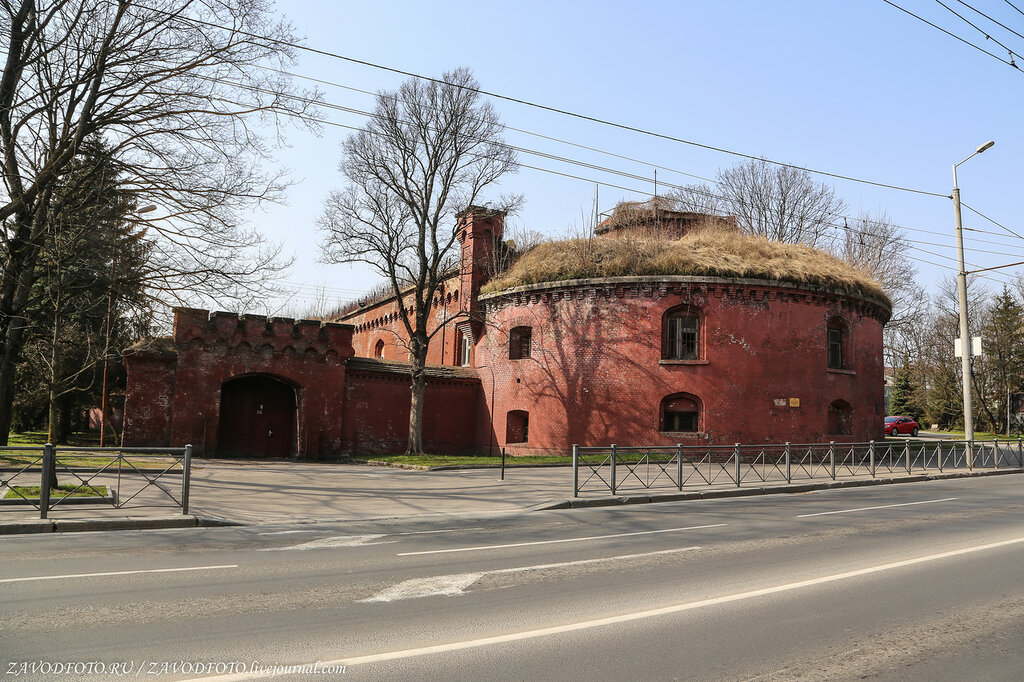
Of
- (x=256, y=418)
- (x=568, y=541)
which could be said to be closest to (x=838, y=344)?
(x=568, y=541)

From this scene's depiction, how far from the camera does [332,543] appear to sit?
968 centimetres

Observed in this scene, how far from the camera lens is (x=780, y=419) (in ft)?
83.9

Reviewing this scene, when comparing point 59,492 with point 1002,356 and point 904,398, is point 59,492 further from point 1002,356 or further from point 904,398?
point 904,398

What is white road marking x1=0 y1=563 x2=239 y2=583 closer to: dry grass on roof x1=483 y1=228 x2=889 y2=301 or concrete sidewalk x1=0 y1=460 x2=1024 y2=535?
concrete sidewalk x1=0 y1=460 x2=1024 y2=535

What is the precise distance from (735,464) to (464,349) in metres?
17.5

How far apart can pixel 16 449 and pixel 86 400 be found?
27.3m

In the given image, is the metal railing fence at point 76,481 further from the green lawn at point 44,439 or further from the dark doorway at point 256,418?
the green lawn at point 44,439

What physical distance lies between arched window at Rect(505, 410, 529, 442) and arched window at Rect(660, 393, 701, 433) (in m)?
5.91

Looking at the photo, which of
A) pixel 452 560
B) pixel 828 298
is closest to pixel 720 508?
pixel 452 560

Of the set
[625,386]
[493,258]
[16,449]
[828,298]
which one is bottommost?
[16,449]

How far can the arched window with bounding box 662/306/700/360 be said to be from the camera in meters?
26.1

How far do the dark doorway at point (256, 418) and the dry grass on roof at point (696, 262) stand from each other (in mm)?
10125

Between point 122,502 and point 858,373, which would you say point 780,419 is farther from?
point 122,502

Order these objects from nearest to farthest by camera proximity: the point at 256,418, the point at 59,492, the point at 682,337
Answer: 1. the point at 59,492
2. the point at 682,337
3. the point at 256,418
